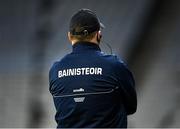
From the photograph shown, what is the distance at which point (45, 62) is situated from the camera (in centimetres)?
592

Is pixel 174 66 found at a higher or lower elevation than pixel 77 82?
lower

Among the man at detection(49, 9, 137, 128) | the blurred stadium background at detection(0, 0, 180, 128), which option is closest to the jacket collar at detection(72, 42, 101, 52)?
the man at detection(49, 9, 137, 128)

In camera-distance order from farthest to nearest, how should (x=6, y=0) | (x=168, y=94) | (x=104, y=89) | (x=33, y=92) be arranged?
(x=6, y=0)
(x=33, y=92)
(x=168, y=94)
(x=104, y=89)

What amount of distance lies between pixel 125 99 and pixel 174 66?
3453 millimetres

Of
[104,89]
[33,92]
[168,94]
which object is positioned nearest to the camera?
[104,89]

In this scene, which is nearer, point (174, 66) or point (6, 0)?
point (174, 66)

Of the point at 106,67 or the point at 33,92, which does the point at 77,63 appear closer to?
the point at 106,67

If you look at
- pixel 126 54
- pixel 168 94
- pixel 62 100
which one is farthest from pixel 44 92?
pixel 62 100

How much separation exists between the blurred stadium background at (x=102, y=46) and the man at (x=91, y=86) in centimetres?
311

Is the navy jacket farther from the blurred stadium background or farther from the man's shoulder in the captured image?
the blurred stadium background

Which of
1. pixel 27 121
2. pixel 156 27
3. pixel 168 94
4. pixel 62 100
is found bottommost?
pixel 27 121

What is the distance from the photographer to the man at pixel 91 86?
6.97ft

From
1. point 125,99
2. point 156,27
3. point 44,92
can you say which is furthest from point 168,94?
point 125,99

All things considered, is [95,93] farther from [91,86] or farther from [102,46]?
[102,46]
